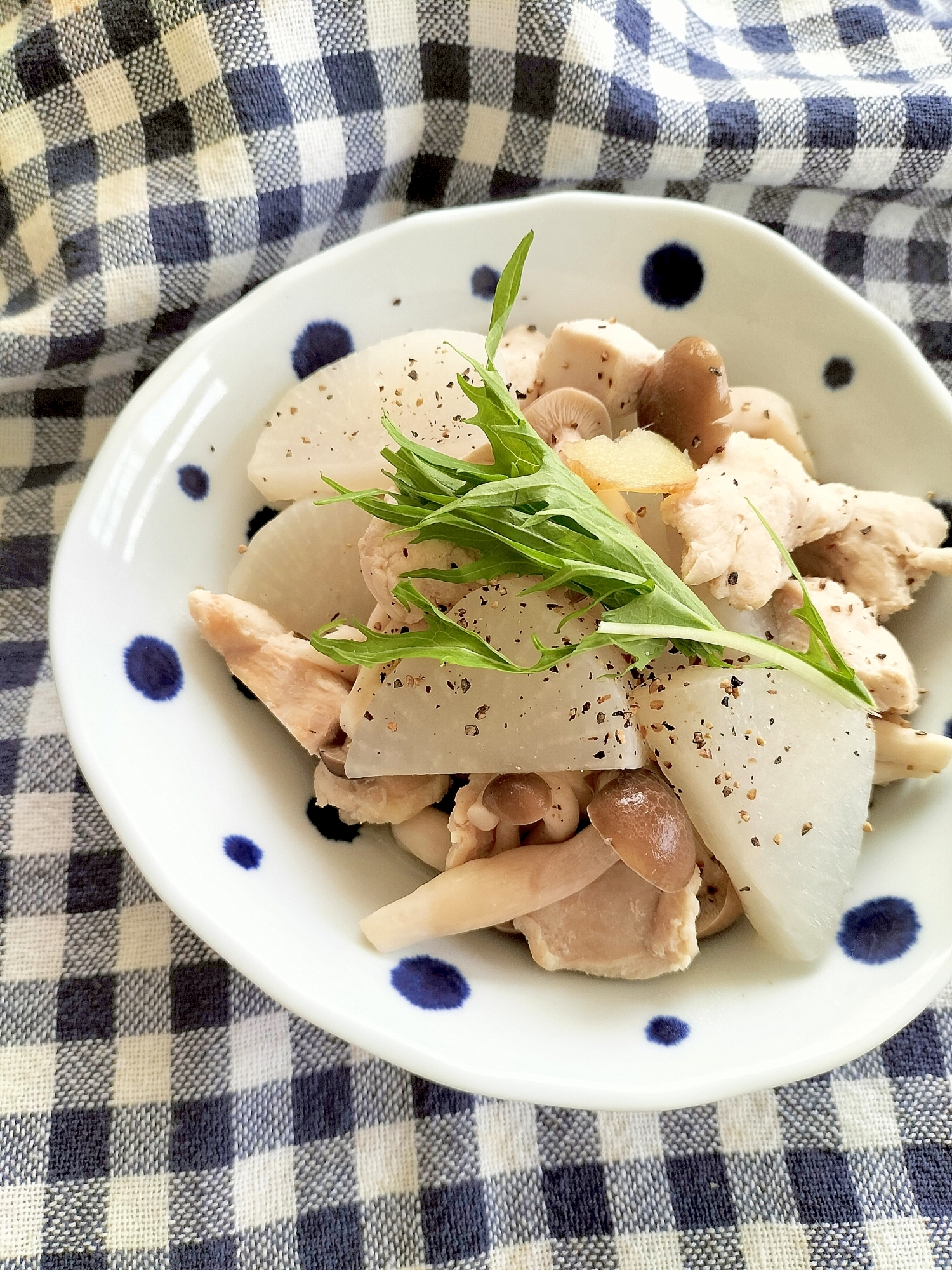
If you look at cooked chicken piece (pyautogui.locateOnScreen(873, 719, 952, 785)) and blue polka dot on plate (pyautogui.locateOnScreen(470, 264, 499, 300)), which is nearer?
cooked chicken piece (pyautogui.locateOnScreen(873, 719, 952, 785))

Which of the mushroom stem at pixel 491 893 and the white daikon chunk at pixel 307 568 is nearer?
the mushroom stem at pixel 491 893

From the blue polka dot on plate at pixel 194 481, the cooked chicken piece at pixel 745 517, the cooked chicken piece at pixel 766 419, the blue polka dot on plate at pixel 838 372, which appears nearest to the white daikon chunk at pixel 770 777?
the cooked chicken piece at pixel 745 517

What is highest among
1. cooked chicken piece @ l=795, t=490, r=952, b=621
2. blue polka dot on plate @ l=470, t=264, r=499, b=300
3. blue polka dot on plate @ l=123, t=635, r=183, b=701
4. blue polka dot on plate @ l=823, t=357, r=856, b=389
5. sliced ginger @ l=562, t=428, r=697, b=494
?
blue polka dot on plate @ l=470, t=264, r=499, b=300

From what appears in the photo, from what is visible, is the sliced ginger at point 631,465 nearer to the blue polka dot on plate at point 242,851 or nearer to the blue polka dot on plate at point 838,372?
the blue polka dot on plate at point 838,372

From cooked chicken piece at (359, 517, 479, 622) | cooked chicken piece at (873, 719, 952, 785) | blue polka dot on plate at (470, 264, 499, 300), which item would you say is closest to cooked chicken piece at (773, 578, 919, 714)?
cooked chicken piece at (873, 719, 952, 785)

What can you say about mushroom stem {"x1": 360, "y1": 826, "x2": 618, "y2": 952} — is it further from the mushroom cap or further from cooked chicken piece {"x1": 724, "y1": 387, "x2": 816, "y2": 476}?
cooked chicken piece {"x1": 724, "y1": 387, "x2": 816, "y2": 476}

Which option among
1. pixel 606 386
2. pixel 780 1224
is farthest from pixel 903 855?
pixel 606 386

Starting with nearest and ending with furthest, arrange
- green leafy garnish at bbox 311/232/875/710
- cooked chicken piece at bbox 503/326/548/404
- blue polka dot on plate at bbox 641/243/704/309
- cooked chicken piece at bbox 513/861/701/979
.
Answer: green leafy garnish at bbox 311/232/875/710, cooked chicken piece at bbox 513/861/701/979, cooked chicken piece at bbox 503/326/548/404, blue polka dot on plate at bbox 641/243/704/309
